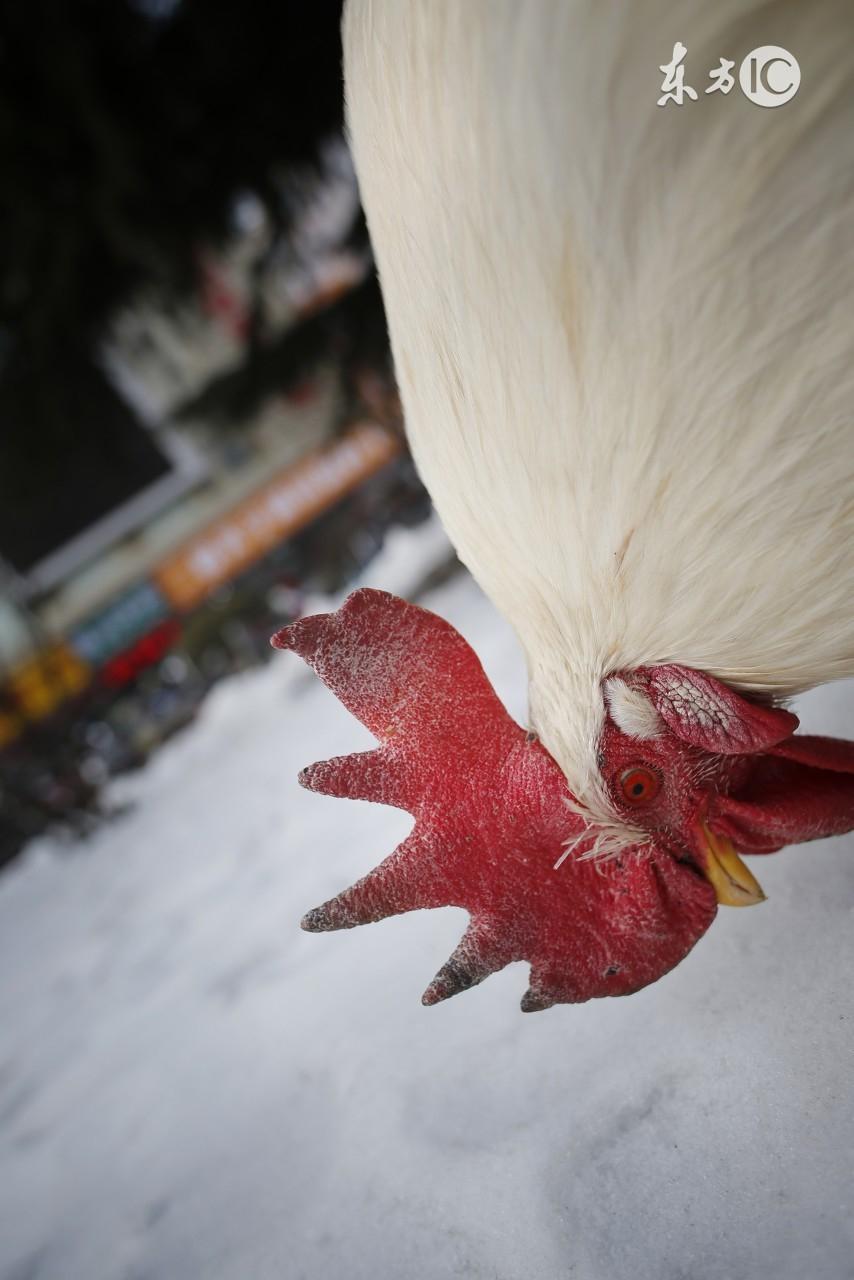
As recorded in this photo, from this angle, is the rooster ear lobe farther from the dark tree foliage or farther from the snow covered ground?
the dark tree foliage

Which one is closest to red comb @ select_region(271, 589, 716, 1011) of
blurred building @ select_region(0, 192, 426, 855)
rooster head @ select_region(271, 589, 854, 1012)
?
rooster head @ select_region(271, 589, 854, 1012)

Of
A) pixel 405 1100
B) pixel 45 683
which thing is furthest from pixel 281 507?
→ pixel 405 1100

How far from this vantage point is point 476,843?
77 centimetres

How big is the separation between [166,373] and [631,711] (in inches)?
112

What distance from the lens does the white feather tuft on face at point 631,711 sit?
2.34 feet

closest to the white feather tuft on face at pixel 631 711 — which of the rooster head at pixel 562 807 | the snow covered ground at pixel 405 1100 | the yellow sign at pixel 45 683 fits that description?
the rooster head at pixel 562 807

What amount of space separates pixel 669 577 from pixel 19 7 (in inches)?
75.9

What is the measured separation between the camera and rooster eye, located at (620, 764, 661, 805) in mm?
727

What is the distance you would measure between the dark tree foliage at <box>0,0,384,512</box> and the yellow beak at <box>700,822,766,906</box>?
1.94 metres

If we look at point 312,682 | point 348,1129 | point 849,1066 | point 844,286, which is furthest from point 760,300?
point 312,682

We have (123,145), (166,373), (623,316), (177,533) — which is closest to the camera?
(623,316)

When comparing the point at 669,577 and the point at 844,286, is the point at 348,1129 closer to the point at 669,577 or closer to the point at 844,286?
the point at 669,577

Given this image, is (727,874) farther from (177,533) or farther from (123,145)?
(177,533)

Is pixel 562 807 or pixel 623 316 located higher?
pixel 623 316
